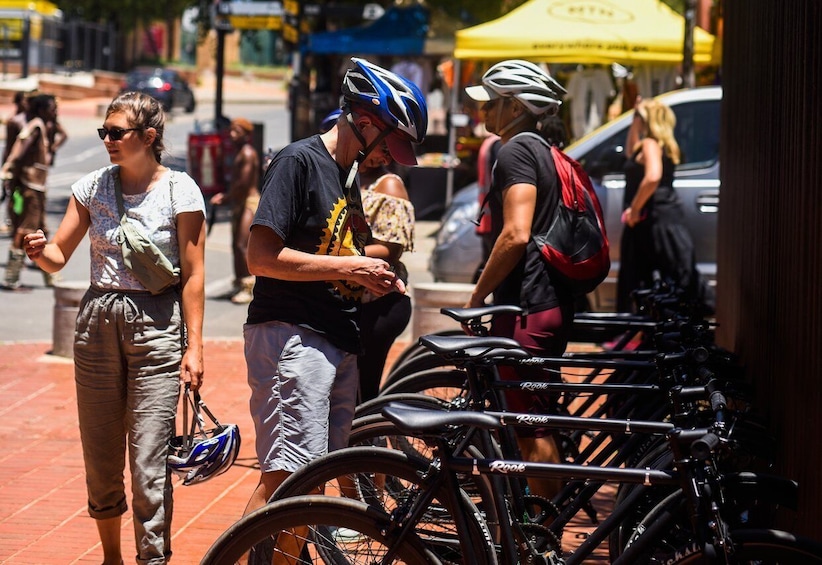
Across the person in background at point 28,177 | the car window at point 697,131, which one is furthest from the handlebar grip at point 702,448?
the person in background at point 28,177

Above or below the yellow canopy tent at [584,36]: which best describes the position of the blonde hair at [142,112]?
below

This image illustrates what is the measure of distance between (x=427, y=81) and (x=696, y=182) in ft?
41.1

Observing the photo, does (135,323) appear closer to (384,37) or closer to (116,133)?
(116,133)

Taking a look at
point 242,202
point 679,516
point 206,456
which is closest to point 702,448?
point 679,516

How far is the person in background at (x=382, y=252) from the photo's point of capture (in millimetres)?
5715

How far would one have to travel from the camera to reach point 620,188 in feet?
35.4

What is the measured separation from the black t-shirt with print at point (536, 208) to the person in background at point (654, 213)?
168 inches

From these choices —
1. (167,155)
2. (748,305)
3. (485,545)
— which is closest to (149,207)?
(167,155)

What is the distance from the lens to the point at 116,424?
15.8 feet

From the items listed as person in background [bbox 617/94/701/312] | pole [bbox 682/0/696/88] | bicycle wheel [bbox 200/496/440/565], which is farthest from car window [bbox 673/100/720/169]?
bicycle wheel [bbox 200/496/440/565]

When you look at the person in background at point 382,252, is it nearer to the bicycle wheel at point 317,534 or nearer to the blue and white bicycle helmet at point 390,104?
the blue and white bicycle helmet at point 390,104

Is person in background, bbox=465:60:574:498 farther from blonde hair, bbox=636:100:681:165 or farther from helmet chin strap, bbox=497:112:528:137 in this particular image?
blonde hair, bbox=636:100:681:165

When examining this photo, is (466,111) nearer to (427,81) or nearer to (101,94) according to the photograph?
(427,81)

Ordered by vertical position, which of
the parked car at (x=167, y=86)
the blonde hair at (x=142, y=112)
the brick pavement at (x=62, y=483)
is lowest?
the brick pavement at (x=62, y=483)
